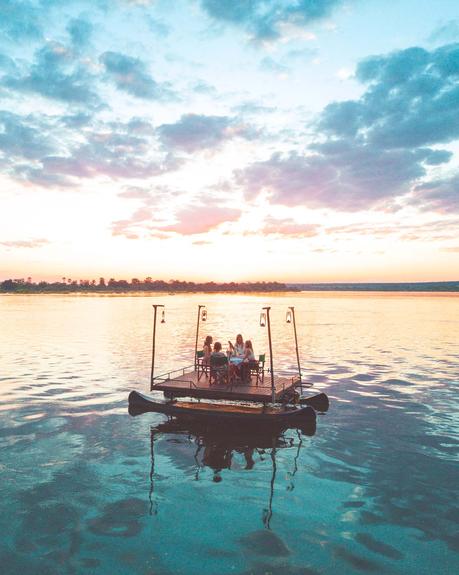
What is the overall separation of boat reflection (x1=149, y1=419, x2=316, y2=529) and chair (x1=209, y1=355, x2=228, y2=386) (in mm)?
2414

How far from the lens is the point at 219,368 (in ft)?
72.1

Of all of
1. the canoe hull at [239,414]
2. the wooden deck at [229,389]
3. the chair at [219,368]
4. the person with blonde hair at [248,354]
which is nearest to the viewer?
the canoe hull at [239,414]

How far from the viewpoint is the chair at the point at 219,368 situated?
21.8 meters

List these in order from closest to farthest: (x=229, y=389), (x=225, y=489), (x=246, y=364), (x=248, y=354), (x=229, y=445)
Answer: (x=225, y=489), (x=229, y=445), (x=229, y=389), (x=246, y=364), (x=248, y=354)

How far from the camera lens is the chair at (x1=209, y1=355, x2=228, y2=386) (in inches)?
859

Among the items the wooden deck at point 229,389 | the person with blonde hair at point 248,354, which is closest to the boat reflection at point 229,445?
the wooden deck at point 229,389

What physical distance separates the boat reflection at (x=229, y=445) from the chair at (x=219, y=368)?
95.0 inches

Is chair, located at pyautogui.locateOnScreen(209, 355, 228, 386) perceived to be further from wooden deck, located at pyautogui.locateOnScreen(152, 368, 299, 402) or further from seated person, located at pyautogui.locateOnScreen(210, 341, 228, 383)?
wooden deck, located at pyautogui.locateOnScreen(152, 368, 299, 402)

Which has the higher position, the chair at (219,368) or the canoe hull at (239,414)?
the chair at (219,368)

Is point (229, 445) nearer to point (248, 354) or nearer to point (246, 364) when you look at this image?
point (246, 364)

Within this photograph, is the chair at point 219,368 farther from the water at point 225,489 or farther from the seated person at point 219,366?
the water at point 225,489

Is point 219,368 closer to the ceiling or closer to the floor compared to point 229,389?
closer to the ceiling

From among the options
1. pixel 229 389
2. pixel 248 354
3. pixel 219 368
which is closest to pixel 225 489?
pixel 229 389

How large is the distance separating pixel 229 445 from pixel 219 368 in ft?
15.1
